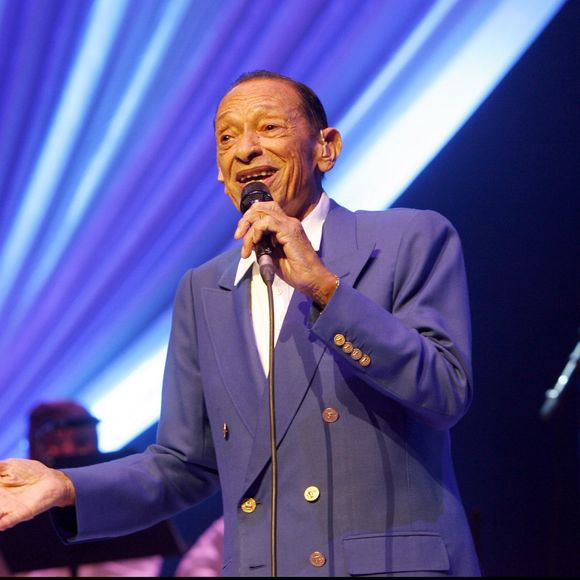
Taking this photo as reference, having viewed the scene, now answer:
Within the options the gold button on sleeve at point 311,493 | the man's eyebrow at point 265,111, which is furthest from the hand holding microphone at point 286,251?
the man's eyebrow at point 265,111

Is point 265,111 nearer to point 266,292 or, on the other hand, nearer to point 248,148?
point 248,148

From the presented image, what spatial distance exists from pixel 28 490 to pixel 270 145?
0.85 meters

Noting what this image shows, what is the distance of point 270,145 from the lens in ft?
6.70

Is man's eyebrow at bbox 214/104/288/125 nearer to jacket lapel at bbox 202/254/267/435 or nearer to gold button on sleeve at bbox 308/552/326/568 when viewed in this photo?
jacket lapel at bbox 202/254/267/435

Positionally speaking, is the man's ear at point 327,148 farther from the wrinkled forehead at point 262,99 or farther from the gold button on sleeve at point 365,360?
the gold button on sleeve at point 365,360

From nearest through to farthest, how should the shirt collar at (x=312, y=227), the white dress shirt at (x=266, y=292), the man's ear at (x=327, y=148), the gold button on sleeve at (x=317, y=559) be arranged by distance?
the gold button on sleeve at (x=317, y=559), the white dress shirt at (x=266, y=292), the shirt collar at (x=312, y=227), the man's ear at (x=327, y=148)

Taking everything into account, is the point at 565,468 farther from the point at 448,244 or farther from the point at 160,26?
the point at 160,26

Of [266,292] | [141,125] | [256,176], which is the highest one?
[141,125]

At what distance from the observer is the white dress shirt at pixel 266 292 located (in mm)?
1920

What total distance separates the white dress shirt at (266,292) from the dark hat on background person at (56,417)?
55.1 inches

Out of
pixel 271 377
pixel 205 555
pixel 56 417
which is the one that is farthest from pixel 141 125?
pixel 271 377

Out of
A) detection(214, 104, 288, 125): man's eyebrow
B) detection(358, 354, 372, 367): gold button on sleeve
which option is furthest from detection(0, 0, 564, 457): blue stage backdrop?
detection(358, 354, 372, 367): gold button on sleeve

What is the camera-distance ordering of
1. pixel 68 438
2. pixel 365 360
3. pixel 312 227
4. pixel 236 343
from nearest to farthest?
pixel 365 360 < pixel 236 343 < pixel 312 227 < pixel 68 438

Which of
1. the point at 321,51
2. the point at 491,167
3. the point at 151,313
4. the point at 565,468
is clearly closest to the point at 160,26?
the point at 321,51
